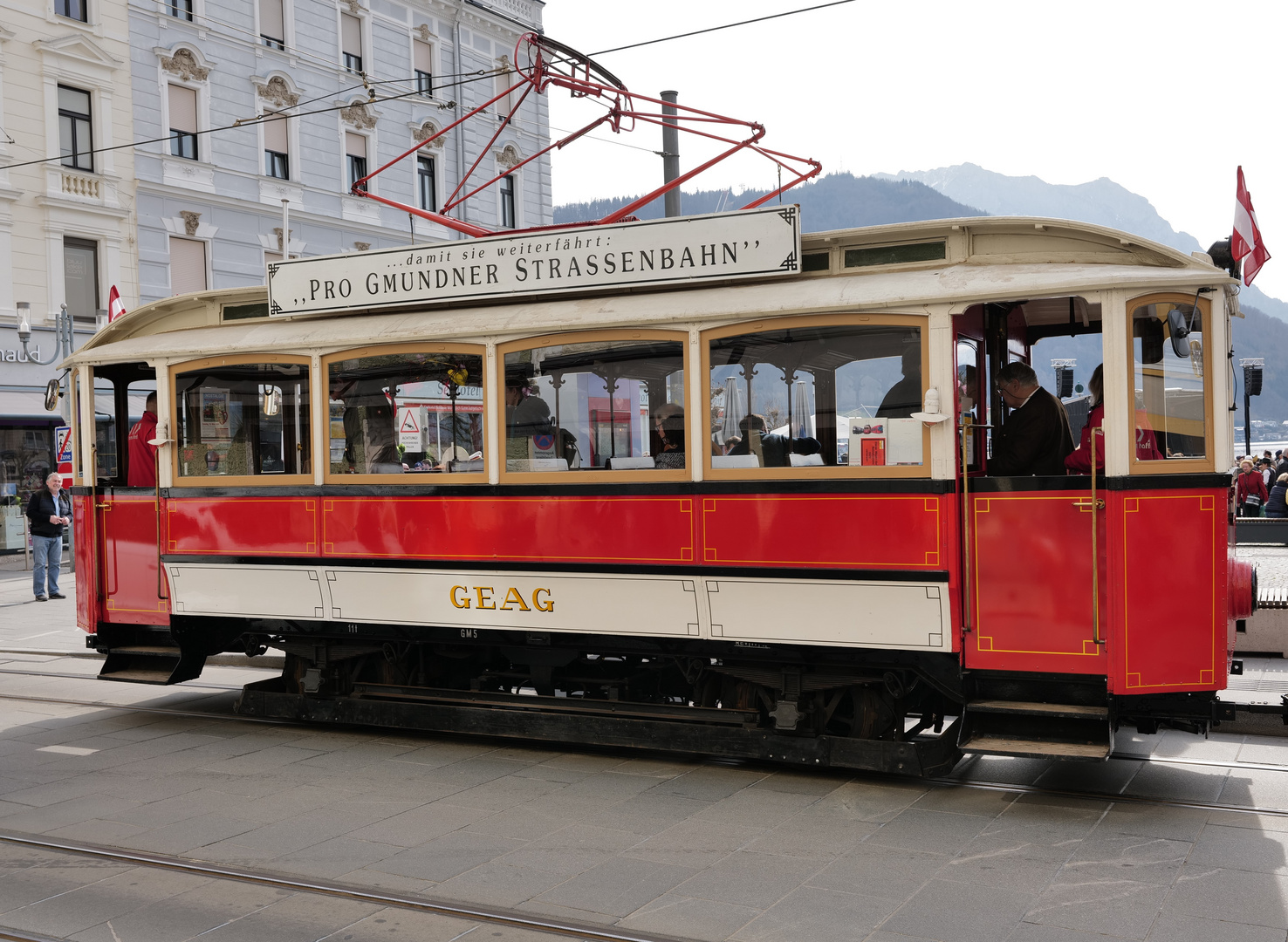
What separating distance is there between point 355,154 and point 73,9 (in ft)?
23.6

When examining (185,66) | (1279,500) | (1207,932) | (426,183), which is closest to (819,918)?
(1207,932)

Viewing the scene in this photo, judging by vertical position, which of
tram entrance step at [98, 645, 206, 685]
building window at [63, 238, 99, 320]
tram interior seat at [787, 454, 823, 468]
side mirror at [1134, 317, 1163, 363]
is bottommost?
tram entrance step at [98, 645, 206, 685]

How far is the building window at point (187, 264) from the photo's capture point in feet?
81.8

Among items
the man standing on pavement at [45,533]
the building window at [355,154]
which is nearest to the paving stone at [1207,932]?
the man standing on pavement at [45,533]

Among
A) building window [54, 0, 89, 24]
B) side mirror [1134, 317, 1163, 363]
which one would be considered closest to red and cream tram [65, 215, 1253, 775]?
side mirror [1134, 317, 1163, 363]

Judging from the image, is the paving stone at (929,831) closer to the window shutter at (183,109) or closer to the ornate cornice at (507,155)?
the window shutter at (183,109)

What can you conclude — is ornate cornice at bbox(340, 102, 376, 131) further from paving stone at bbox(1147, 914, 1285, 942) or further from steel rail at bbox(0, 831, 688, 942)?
paving stone at bbox(1147, 914, 1285, 942)

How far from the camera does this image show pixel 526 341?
23.7ft

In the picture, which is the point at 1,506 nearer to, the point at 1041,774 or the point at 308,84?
the point at 308,84

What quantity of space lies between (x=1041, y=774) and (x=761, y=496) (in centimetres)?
221

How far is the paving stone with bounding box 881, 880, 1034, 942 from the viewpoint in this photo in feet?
14.6

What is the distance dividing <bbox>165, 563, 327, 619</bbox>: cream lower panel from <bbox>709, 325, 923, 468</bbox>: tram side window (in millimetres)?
3078

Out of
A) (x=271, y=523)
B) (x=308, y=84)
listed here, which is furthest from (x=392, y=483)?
(x=308, y=84)

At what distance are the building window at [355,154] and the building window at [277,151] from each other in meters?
1.83
